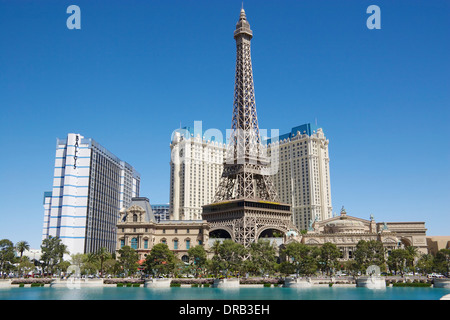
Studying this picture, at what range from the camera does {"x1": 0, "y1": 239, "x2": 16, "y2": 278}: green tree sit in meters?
100

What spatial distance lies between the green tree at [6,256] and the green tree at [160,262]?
35.6 m

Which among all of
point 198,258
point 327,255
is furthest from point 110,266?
point 327,255

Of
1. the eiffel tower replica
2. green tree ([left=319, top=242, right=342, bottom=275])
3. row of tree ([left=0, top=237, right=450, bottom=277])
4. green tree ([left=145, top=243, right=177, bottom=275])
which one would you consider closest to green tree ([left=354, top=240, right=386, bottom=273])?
row of tree ([left=0, top=237, right=450, bottom=277])

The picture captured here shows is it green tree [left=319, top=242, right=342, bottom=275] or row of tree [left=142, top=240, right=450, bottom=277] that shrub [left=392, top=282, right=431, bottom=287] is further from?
green tree [left=319, top=242, right=342, bottom=275]

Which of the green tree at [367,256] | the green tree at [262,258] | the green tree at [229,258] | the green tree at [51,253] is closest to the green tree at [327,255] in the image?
the green tree at [367,256]

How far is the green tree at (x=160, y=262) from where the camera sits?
9669 cm

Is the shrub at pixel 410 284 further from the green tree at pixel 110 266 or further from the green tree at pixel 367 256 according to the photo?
the green tree at pixel 110 266

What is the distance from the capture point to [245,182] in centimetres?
13875

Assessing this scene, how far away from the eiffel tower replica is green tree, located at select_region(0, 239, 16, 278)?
6268cm

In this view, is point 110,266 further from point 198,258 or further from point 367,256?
point 367,256

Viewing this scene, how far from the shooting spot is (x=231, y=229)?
133m

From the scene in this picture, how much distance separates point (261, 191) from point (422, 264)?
57.8 meters

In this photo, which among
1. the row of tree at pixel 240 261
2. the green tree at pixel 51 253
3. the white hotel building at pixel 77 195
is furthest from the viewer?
the white hotel building at pixel 77 195
